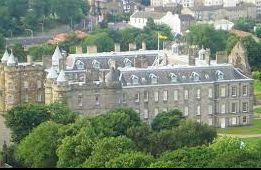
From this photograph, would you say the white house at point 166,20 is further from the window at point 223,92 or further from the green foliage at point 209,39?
the window at point 223,92

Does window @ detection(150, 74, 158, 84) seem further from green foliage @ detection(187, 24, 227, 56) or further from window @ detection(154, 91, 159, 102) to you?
green foliage @ detection(187, 24, 227, 56)

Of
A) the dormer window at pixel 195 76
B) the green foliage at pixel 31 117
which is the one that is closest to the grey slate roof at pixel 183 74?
the dormer window at pixel 195 76

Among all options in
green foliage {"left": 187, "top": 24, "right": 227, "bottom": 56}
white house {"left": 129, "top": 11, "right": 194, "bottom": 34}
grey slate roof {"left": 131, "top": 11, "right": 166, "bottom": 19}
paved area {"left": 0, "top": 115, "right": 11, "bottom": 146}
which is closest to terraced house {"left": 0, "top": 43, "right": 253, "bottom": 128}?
paved area {"left": 0, "top": 115, "right": 11, "bottom": 146}

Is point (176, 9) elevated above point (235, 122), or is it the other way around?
point (176, 9)

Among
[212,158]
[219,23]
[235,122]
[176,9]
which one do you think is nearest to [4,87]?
[235,122]

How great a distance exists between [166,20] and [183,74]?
8086 cm

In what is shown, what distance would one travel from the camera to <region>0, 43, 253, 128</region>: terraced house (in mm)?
83250

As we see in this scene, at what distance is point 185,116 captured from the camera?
86.3m

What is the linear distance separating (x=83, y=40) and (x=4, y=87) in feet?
151

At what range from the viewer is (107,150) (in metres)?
63.2

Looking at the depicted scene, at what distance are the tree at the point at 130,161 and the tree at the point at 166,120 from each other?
16.0 meters

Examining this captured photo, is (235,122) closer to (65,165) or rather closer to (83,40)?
(65,165)

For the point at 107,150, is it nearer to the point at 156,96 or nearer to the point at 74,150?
the point at 74,150

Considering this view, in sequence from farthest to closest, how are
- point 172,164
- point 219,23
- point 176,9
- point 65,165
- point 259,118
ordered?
point 176,9 → point 219,23 → point 259,118 → point 65,165 → point 172,164
